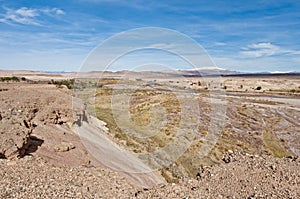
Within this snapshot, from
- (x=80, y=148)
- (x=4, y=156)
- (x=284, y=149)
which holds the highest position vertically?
(x=4, y=156)

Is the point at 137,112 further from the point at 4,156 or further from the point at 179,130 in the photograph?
the point at 4,156

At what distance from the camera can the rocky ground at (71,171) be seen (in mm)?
9609

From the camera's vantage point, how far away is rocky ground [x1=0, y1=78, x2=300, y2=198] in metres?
9.61

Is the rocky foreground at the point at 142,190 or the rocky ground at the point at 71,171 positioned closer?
the rocky foreground at the point at 142,190

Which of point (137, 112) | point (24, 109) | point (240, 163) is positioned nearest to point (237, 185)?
point (240, 163)

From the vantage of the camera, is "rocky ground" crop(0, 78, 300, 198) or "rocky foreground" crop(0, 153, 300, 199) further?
"rocky ground" crop(0, 78, 300, 198)

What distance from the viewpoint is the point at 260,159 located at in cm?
1596

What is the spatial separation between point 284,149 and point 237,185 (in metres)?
11.0

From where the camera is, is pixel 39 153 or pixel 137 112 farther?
pixel 137 112

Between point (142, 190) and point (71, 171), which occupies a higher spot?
point (71, 171)

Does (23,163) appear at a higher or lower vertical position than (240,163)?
higher

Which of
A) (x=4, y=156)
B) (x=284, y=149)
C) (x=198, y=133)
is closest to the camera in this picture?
(x=4, y=156)

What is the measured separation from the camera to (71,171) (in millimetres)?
11219

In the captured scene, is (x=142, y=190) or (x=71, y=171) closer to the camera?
(x=71, y=171)
